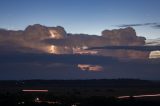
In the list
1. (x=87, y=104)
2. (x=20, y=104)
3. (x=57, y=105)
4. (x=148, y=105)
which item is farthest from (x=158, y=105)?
(x=20, y=104)

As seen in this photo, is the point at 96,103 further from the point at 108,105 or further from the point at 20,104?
the point at 20,104

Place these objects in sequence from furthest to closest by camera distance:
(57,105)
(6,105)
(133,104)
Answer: (133,104) → (57,105) → (6,105)

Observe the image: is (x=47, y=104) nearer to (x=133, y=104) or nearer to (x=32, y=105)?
(x=32, y=105)

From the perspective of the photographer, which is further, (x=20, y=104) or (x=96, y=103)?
(x=96, y=103)

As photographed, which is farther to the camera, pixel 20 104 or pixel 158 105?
pixel 158 105

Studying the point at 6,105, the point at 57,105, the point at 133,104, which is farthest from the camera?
the point at 133,104

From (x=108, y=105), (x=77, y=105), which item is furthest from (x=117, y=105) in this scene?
(x=77, y=105)

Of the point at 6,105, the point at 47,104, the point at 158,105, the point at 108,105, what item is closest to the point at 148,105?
the point at 158,105

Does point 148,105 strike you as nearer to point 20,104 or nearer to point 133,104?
point 133,104
